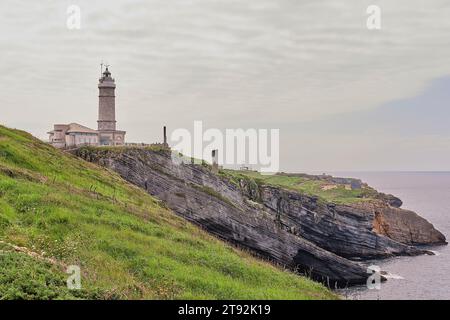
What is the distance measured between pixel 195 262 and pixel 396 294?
3285cm

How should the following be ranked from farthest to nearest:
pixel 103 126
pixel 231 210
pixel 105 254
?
pixel 103 126, pixel 231 210, pixel 105 254

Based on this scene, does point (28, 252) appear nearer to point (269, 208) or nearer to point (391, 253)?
point (269, 208)

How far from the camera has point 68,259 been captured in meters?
18.2

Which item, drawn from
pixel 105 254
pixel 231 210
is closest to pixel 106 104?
pixel 231 210

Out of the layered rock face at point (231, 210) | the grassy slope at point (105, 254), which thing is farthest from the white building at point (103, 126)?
the grassy slope at point (105, 254)

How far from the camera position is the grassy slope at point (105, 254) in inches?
598

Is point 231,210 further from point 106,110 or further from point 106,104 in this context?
point 106,104

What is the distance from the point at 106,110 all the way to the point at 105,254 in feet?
160

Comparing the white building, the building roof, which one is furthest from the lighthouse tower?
the building roof

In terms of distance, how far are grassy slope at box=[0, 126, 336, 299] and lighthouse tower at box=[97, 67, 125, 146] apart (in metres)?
34.1

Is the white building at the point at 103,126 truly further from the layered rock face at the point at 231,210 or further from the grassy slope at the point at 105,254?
the grassy slope at the point at 105,254

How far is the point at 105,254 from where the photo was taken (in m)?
20.2

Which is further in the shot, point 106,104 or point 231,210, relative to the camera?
point 106,104

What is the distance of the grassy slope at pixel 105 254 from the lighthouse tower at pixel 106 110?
34.1 meters
